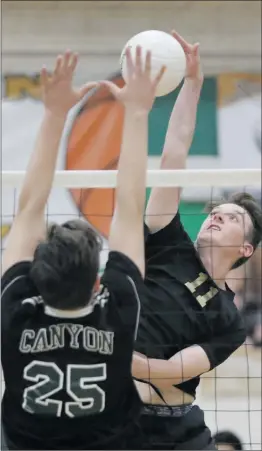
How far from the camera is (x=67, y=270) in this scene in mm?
1292

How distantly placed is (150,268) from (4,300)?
65 cm

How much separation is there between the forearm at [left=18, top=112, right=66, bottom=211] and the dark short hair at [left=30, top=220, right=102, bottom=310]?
122 mm

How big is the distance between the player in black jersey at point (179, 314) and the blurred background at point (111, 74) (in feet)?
11.5

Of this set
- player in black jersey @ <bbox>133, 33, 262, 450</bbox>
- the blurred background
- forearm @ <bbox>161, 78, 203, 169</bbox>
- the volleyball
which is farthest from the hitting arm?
the blurred background

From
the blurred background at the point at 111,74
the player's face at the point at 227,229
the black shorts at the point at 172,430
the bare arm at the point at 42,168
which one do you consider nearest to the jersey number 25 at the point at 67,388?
the bare arm at the point at 42,168

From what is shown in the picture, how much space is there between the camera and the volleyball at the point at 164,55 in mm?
1655

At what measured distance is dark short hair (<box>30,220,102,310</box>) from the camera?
1.29 metres

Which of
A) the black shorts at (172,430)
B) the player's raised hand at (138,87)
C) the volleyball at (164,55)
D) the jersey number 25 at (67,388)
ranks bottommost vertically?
the black shorts at (172,430)

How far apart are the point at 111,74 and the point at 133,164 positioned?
4.31m

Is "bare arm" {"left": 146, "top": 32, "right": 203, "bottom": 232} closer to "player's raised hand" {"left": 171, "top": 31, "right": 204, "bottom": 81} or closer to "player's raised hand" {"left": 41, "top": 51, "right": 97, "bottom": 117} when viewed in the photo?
"player's raised hand" {"left": 171, "top": 31, "right": 204, "bottom": 81}

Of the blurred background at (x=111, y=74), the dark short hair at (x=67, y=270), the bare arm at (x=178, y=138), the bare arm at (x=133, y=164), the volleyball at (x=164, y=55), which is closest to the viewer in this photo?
the dark short hair at (x=67, y=270)

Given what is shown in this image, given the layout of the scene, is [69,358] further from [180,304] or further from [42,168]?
[180,304]

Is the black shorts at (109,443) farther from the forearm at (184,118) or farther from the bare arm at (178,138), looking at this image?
the forearm at (184,118)

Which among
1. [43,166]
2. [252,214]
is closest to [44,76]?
[43,166]
